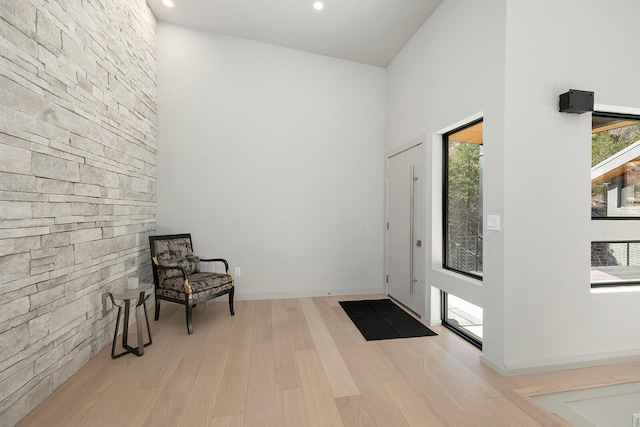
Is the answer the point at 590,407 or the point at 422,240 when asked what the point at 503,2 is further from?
the point at 590,407

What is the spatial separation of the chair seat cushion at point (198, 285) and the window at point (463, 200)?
8.57ft

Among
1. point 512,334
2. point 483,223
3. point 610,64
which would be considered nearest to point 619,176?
point 610,64

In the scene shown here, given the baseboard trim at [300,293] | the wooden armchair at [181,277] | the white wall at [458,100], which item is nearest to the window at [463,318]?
the white wall at [458,100]

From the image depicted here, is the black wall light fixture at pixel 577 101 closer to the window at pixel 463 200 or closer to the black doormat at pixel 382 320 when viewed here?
the window at pixel 463 200

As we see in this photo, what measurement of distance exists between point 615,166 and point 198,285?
4.23m

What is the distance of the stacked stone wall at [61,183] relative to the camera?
1652mm

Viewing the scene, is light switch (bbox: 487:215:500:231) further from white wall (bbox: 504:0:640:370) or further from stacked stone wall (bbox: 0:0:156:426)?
stacked stone wall (bbox: 0:0:156:426)

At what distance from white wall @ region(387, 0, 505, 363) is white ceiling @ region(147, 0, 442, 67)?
28cm

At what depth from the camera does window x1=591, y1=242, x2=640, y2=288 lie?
2.43 metres

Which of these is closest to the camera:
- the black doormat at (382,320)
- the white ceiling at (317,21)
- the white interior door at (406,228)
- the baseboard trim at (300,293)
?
the black doormat at (382,320)

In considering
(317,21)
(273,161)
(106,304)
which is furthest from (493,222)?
(106,304)

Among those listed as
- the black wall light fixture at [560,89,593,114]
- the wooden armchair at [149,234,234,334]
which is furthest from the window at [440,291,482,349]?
the wooden armchair at [149,234,234,334]

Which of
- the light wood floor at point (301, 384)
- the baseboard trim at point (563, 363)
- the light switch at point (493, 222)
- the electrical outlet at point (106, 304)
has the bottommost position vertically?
the light wood floor at point (301, 384)

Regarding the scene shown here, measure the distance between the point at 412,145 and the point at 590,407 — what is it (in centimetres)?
285
